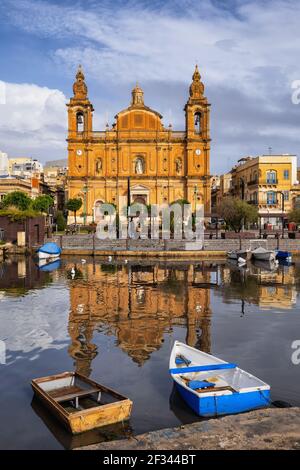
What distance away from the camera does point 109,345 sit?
16.4m

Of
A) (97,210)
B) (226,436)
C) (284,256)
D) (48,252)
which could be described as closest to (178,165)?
(97,210)

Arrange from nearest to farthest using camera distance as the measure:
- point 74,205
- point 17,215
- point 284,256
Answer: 1. point 284,256
2. point 17,215
3. point 74,205

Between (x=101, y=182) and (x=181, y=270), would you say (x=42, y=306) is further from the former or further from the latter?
(x=101, y=182)

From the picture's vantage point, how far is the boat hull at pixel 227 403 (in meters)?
10.7

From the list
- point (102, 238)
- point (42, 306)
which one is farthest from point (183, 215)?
point (42, 306)

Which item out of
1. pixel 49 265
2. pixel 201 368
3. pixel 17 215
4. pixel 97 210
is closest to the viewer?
pixel 201 368

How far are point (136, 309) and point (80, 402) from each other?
11.5 meters

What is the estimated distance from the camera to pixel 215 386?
37.7 feet

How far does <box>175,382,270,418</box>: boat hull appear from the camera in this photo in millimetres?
10664

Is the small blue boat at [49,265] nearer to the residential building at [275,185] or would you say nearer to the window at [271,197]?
the residential building at [275,185]

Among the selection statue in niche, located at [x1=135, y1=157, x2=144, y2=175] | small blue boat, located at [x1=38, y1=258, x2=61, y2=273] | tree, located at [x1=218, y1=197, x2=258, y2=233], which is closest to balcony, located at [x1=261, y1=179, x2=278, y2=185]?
tree, located at [x1=218, y1=197, x2=258, y2=233]

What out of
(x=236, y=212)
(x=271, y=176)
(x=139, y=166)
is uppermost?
(x=139, y=166)

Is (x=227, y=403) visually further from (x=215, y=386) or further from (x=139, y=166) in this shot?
(x=139, y=166)

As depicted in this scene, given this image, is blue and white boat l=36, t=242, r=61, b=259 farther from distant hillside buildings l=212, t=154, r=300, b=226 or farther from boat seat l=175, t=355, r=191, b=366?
distant hillside buildings l=212, t=154, r=300, b=226
